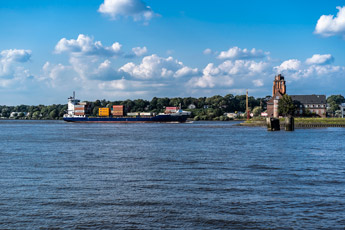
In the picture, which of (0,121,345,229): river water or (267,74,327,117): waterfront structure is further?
(267,74,327,117): waterfront structure

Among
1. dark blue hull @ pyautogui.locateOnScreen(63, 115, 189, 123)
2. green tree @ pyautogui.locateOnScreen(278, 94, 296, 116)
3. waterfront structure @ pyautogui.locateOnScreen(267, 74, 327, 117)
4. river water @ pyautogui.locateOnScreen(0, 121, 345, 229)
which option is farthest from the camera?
dark blue hull @ pyautogui.locateOnScreen(63, 115, 189, 123)

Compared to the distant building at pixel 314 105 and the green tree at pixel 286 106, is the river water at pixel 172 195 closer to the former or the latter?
the green tree at pixel 286 106

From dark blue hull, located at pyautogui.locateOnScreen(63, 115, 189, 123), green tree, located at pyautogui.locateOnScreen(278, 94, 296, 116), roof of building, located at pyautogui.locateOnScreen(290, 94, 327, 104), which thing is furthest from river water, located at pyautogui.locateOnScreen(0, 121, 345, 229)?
roof of building, located at pyautogui.locateOnScreen(290, 94, 327, 104)

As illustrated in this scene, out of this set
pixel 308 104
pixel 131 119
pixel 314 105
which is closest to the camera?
pixel 314 105

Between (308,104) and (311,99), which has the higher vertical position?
(311,99)

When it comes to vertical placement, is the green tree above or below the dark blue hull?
above

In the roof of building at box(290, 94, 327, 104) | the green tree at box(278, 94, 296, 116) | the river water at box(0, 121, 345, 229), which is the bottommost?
the river water at box(0, 121, 345, 229)

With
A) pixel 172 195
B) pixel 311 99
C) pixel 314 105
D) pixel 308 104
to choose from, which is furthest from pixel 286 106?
pixel 172 195

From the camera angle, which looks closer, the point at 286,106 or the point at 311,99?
the point at 286,106

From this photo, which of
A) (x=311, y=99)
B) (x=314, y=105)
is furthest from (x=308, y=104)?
(x=311, y=99)

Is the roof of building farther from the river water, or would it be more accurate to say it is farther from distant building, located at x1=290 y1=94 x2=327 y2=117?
the river water

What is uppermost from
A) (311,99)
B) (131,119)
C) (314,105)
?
(311,99)

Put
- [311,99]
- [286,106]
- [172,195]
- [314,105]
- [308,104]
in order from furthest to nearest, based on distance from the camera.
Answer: [311,99]
[308,104]
[314,105]
[286,106]
[172,195]

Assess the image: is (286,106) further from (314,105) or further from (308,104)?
(314,105)
